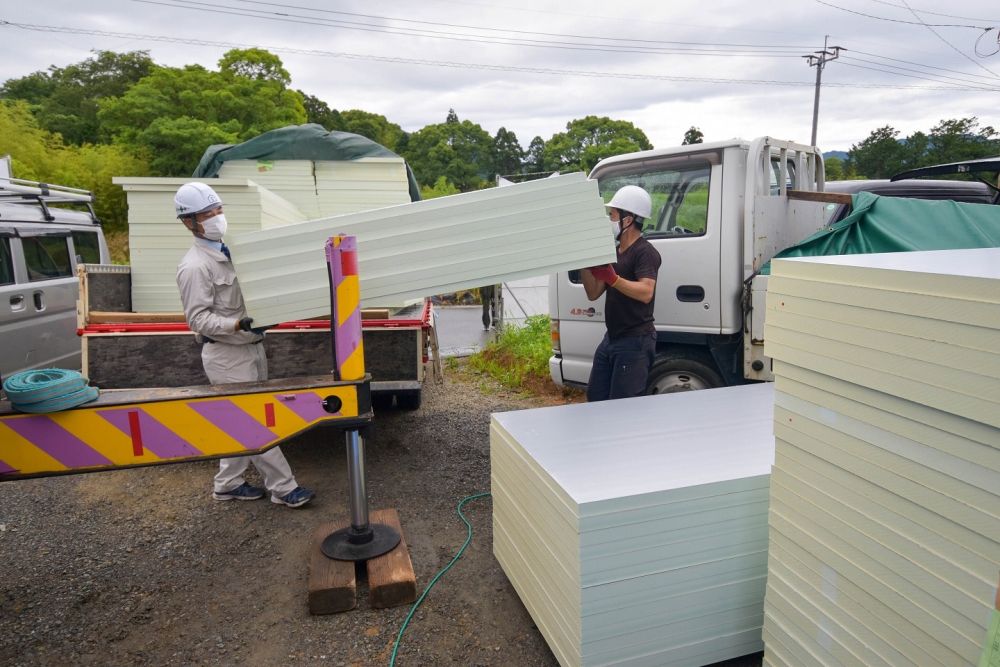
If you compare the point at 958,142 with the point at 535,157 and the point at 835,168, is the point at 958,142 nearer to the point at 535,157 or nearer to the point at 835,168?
the point at 835,168

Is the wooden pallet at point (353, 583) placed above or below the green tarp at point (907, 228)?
below

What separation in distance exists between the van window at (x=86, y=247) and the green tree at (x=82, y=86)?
25.0 m

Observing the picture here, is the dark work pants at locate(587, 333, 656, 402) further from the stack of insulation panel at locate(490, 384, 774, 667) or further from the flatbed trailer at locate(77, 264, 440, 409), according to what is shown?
the flatbed trailer at locate(77, 264, 440, 409)

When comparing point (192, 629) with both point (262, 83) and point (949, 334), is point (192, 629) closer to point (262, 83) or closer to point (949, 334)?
point (949, 334)

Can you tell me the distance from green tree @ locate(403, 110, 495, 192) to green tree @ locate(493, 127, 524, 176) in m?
1.52

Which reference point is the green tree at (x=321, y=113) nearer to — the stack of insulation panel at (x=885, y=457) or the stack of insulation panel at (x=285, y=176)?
the stack of insulation panel at (x=285, y=176)

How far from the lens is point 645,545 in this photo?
222 cm

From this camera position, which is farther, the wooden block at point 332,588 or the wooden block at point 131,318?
the wooden block at point 131,318

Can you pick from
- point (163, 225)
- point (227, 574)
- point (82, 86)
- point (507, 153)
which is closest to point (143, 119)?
point (82, 86)

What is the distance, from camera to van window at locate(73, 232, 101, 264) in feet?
23.0

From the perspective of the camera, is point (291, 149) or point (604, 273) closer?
point (604, 273)

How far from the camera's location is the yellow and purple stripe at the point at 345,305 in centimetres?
275

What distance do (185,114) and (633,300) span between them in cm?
2707

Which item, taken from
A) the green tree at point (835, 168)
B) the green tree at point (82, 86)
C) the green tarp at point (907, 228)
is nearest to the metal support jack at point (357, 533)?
the green tarp at point (907, 228)
